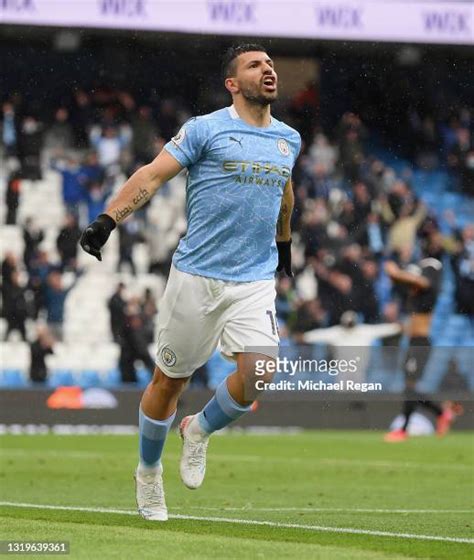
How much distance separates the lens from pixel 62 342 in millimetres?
21922

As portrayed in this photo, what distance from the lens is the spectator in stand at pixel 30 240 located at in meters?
22.3

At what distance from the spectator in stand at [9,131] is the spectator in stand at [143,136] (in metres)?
1.94

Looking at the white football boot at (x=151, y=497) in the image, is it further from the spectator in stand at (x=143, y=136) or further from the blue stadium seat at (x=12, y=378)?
the spectator in stand at (x=143, y=136)

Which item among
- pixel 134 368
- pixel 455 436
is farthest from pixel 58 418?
pixel 455 436

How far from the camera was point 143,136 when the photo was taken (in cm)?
2511

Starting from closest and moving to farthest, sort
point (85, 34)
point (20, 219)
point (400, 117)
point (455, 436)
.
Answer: point (455, 436), point (20, 219), point (85, 34), point (400, 117)

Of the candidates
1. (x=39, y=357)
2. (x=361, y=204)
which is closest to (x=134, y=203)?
(x=39, y=357)

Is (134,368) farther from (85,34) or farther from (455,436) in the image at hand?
(85,34)

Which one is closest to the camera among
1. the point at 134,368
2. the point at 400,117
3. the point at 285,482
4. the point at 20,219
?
the point at 285,482

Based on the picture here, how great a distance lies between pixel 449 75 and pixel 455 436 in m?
12.4

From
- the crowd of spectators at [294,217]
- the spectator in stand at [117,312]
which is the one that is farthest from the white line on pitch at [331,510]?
the spectator in stand at [117,312]

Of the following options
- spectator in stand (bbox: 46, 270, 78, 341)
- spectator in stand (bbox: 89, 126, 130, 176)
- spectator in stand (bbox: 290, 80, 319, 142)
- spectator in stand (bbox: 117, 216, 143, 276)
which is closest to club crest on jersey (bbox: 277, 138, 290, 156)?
spectator in stand (bbox: 46, 270, 78, 341)

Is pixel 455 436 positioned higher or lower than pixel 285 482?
lower

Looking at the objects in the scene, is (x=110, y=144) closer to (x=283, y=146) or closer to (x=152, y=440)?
(x=283, y=146)
